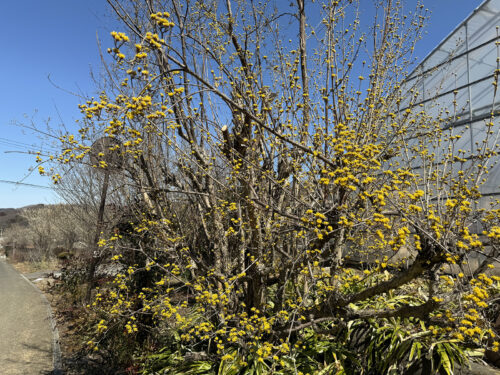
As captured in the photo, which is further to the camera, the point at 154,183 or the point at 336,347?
the point at 154,183

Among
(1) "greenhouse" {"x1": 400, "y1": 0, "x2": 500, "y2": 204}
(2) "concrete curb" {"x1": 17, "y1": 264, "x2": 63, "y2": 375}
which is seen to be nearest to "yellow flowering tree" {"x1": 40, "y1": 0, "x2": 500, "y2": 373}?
(2) "concrete curb" {"x1": 17, "y1": 264, "x2": 63, "y2": 375}

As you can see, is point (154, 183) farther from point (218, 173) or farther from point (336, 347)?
point (336, 347)

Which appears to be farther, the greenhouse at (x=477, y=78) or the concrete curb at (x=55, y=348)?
the greenhouse at (x=477, y=78)

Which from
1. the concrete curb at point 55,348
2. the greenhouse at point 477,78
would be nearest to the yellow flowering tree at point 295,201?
the concrete curb at point 55,348

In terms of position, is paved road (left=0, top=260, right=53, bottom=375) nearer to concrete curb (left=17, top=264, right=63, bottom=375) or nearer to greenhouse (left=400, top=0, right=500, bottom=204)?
concrete curb (left=17, top=264, right=63, bottom=375)

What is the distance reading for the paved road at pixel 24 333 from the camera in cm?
557

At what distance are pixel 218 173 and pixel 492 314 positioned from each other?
13.1 feet

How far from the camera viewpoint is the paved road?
5.57 meters

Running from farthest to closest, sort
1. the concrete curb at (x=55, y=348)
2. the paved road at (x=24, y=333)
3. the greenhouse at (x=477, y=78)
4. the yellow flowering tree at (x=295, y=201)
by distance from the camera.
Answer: the greenhouse at (x=477, y=78), the paved road at (x=24, y=333), the concrete curb at (x=55, y=348), the yellow flowering tree at (x=295, y=201)

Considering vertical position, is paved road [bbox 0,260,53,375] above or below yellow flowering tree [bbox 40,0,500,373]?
below

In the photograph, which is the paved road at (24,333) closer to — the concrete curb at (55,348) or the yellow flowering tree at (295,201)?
the concrete curb at (55,348)

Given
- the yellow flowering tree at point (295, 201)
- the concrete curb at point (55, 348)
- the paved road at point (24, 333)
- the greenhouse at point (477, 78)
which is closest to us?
the yellow flowering tree at point (295, 201)

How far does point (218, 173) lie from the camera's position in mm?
5215

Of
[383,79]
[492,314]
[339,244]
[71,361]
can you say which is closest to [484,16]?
[383,79]
